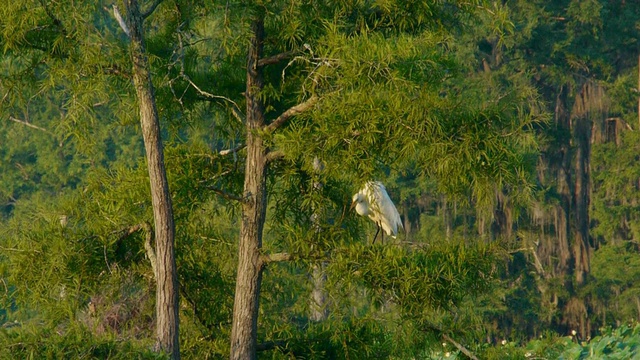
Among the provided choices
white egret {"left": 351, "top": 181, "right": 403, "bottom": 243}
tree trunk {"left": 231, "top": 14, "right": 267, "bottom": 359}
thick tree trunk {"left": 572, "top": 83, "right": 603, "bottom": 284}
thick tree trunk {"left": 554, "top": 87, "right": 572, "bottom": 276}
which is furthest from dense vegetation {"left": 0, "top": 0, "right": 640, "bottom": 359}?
thick tree trunk {"left": 572, "top": 83, "right": 603, "bottom": 284}

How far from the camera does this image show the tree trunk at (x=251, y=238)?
686 cm

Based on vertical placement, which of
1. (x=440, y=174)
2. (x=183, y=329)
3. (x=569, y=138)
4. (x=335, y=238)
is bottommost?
(x=569, y=138)

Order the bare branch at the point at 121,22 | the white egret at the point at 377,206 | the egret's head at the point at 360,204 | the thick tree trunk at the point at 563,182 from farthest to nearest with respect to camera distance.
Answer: the thick tree trunk at the point at 563,182 → the egret's head at the point at 360,204 → the white egret at the point at 377,206 → the bare branch at the point at 121,22

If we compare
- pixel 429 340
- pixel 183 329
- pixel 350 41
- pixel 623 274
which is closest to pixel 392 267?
pixel 429 340

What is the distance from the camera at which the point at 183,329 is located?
7.77 meters

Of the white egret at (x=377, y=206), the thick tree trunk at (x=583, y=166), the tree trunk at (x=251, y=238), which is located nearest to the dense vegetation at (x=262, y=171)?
the tree trunk at (x=251, y=238)

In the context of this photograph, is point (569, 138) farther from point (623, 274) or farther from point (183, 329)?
point (183, 329)

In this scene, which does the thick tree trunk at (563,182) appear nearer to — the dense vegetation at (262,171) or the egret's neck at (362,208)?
the dense vegetation at (262,171)

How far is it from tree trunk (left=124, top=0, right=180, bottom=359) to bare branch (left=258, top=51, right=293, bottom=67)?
0.70 meters

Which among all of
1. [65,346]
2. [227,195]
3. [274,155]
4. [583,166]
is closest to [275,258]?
[227,195]

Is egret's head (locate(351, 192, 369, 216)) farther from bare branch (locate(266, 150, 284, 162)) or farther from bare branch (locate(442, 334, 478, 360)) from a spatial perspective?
bare branch (locate(442, 334, 478, 360))

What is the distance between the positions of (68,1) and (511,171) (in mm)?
2468

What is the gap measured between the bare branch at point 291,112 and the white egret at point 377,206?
53 centimetres

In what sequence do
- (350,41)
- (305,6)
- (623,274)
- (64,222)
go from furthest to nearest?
(623,274) → (64,222) → (305,6) → (350,41)
